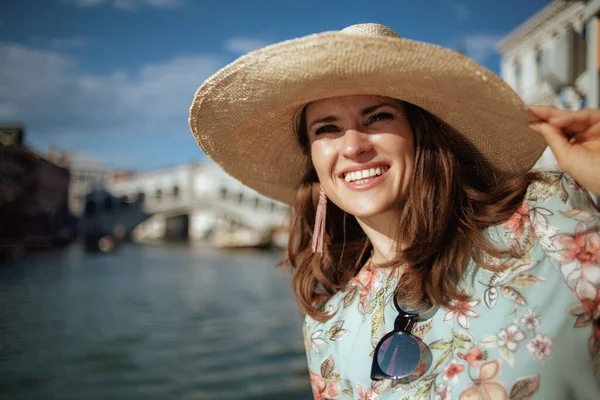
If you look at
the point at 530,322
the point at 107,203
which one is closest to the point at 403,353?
the point at 530,322

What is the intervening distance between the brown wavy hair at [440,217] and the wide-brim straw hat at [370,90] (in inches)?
1.1

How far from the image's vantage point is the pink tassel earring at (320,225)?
0.96 meters

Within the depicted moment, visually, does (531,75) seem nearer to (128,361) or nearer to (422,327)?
(128,361)

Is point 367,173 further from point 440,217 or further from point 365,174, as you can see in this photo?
point 440,217

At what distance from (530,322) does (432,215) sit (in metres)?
0.21

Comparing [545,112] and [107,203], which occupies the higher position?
[107,203]

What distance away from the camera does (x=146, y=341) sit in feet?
13.9

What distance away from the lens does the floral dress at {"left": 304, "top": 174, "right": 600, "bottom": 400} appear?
593mm

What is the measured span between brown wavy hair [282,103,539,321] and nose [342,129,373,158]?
8cm

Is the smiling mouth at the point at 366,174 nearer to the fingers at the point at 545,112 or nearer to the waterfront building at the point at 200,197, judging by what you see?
the fingers at the point at 545,112

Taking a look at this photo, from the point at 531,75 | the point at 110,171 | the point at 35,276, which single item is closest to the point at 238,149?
the point at 35,276

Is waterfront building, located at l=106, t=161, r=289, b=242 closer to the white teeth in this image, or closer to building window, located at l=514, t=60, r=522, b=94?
building window, located at l=514, t=60, r=522, b=94

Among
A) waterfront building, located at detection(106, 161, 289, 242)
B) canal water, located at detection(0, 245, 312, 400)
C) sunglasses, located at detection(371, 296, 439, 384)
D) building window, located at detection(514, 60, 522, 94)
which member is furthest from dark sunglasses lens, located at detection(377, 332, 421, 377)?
waterfront building, located at detection(106, 161, 289, 242)

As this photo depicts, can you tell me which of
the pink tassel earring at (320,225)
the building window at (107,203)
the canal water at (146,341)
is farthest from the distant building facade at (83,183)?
the pink tassel earring at (320,225)
